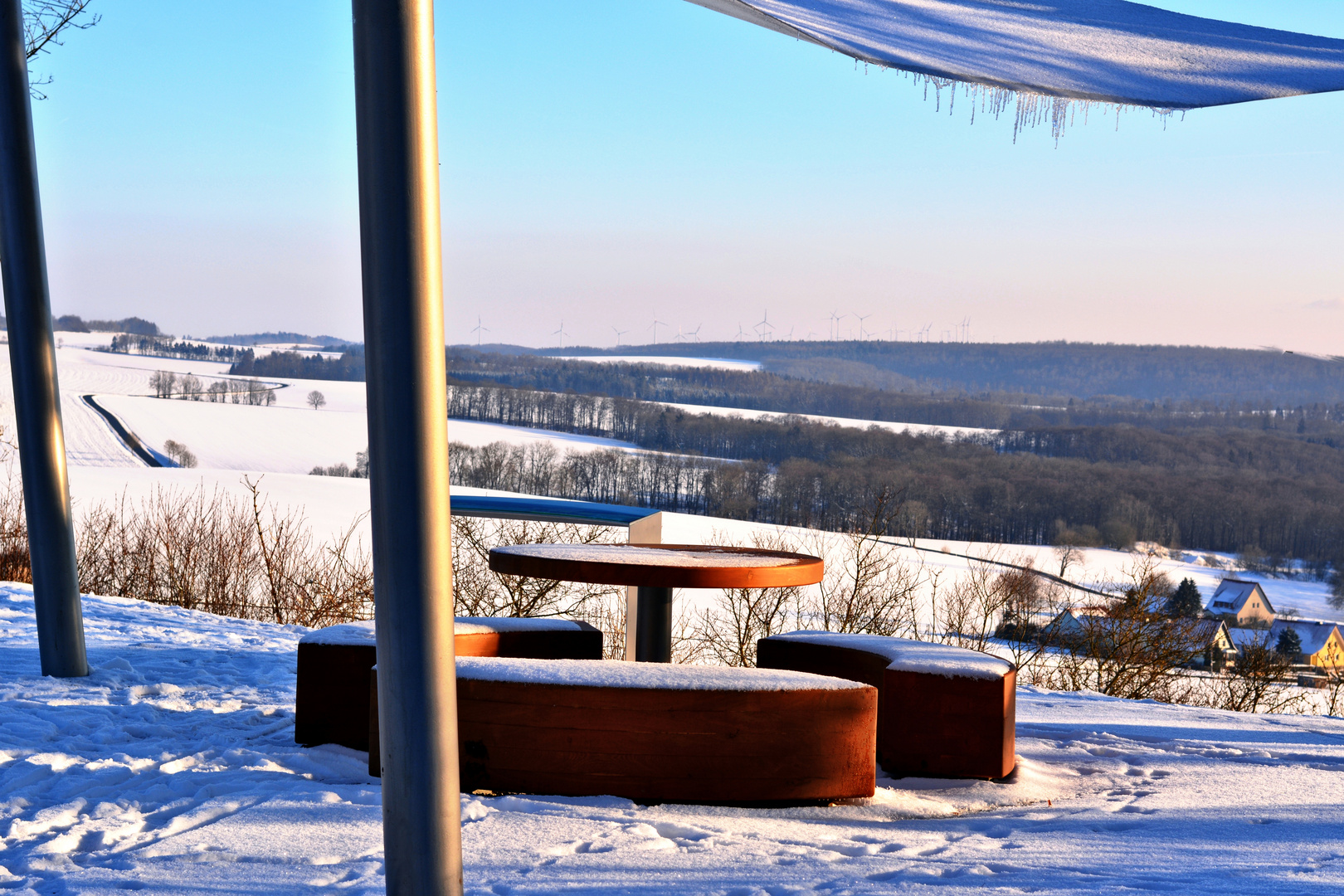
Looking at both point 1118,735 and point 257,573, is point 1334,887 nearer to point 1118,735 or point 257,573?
point 1118,735

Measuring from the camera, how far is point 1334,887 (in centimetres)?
220

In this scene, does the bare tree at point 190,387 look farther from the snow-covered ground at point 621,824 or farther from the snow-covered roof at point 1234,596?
the snow-covered ground at point 621,824

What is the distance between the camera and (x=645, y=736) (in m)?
3.14

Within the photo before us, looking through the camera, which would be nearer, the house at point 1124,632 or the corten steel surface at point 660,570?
the corten steel surface at point 660,570

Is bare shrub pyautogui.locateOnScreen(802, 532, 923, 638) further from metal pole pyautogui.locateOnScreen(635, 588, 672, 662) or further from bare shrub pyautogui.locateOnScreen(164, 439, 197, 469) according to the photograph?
bare shrub pyautogui.locateOnScreen(164, 439, 197, 469)

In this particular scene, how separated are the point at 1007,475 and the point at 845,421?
17942 mm

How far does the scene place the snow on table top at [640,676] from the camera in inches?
125

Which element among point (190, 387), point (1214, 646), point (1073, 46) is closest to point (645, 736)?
point (1073, 46)

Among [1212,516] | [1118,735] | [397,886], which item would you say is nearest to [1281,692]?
[1118,735]

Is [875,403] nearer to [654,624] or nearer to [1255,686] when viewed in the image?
[1255,686]

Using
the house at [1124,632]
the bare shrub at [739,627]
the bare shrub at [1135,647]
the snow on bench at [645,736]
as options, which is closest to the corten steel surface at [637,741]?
the snow on bench at [645,736]

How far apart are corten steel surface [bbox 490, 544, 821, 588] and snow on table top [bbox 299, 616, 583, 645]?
285 mm

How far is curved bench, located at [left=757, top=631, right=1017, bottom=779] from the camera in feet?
12.5

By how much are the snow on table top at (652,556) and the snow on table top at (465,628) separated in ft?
1.16
